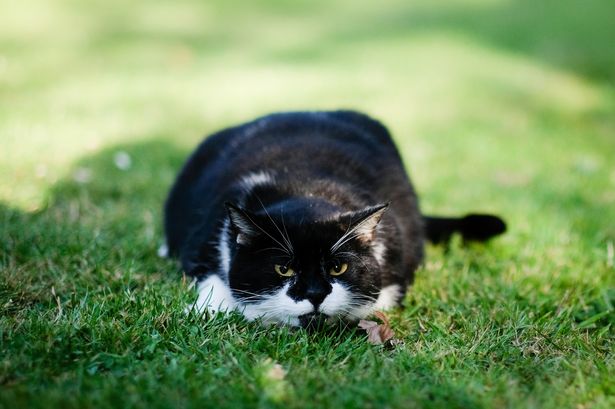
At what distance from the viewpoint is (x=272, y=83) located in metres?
7.61

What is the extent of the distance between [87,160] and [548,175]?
357cm

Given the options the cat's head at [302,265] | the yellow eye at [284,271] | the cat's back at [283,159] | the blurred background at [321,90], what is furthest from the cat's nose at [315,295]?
the blurred background at [321,90]

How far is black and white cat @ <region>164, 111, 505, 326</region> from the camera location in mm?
2281

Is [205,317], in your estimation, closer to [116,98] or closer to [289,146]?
[289,146]

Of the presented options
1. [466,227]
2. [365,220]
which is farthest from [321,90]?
[365,220]

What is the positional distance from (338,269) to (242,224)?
0.41 metres

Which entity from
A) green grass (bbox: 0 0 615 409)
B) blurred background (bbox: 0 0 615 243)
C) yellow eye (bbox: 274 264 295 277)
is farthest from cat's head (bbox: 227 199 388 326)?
blurred background (bbox: 0 0 615 243)

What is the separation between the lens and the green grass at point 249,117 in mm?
1946

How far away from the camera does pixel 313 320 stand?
7.51 ft

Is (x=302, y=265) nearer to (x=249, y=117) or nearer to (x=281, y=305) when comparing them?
(x=281, y=305)

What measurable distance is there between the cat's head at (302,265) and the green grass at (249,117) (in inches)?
4.0

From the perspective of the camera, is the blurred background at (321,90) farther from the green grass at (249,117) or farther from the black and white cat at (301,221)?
Answer: the black and white cat at (301,221)

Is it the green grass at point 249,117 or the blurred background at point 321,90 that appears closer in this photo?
the green grass at point 249,117

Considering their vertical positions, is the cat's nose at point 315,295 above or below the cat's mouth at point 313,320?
above
